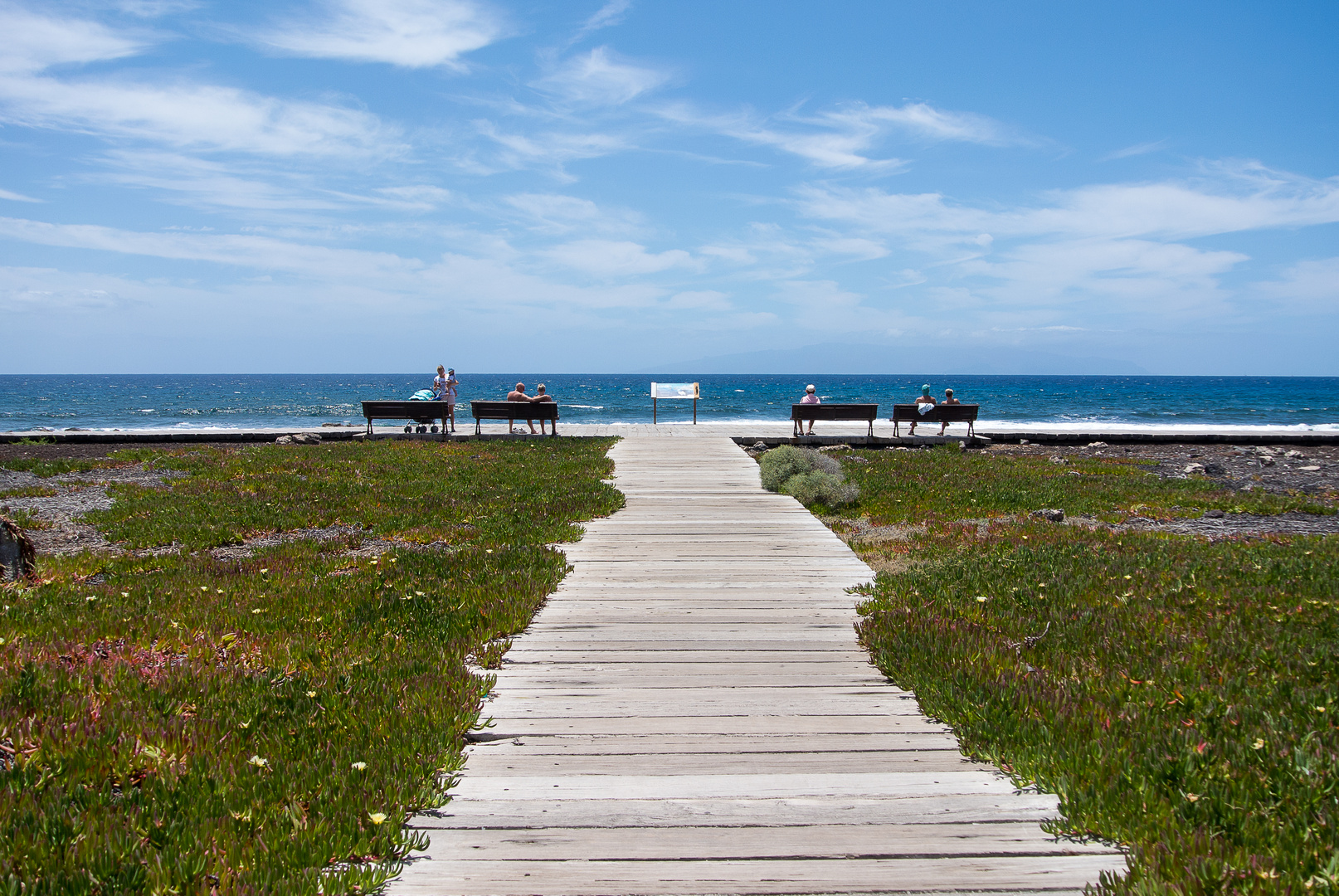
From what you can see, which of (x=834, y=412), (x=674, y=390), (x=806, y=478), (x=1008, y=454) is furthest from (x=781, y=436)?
(x=806, y=478)

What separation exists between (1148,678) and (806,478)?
772cm

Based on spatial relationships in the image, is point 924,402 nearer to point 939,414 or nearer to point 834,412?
point 939,414

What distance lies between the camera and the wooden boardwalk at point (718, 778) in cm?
269

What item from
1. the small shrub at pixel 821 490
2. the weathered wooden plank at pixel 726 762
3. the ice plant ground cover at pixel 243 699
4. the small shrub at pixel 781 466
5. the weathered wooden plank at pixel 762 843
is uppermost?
the small shrub at pixel 781 466

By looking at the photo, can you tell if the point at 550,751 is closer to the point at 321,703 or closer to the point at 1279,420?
the point at 321,703

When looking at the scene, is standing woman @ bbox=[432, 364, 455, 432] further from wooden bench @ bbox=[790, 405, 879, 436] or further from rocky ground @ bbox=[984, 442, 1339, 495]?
rocky ground @ bbox=[984, 442, 1339, 495]

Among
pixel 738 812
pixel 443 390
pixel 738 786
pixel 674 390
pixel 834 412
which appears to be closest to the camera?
pixel 738 812

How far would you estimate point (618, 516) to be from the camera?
10.2 metres

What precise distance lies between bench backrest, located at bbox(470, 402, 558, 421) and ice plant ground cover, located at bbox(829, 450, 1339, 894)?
14.4 metres

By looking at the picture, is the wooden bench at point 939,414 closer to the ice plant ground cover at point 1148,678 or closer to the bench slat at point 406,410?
the ice plant ground cover at point 1148,678

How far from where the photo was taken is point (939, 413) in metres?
21.6

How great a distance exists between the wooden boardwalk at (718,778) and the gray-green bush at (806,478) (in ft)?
18.2

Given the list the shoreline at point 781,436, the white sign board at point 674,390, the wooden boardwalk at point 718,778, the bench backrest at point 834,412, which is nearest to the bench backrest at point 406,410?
the shoreline at point 781,436

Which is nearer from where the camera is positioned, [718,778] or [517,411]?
[718,778]
